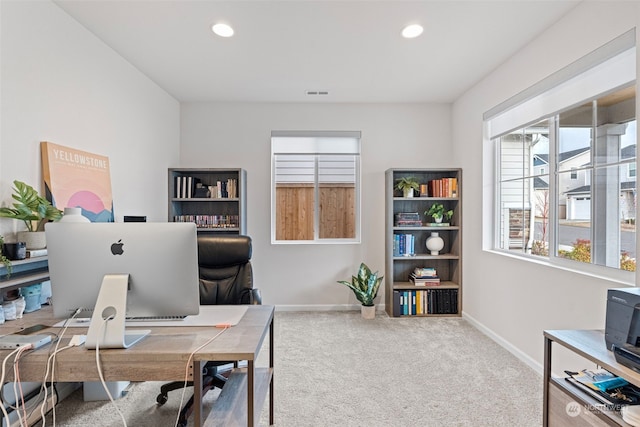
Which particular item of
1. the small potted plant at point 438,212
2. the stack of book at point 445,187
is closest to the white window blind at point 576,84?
the stack of book at point 445,187

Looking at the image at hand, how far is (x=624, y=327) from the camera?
1.27 m

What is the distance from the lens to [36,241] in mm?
1791

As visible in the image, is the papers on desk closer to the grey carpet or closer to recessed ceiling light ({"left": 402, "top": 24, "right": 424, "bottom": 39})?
the grey carpet

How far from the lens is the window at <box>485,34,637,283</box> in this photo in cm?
191

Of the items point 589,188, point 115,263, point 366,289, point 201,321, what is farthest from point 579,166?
point 115,263

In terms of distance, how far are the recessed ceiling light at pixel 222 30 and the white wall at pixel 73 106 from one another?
96 cm

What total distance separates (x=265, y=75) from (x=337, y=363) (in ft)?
9.06

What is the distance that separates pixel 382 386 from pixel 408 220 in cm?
206

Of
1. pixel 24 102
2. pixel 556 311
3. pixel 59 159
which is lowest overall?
pixel 556 311

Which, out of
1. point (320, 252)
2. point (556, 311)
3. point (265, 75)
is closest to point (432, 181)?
point (320, 252)

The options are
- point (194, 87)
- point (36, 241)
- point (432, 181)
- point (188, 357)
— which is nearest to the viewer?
point (188, 357)

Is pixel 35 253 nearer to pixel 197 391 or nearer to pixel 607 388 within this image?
pixel 197 391

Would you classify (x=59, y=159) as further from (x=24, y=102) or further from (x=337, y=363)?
(x=337, y=363)

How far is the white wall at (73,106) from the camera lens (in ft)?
5.87
